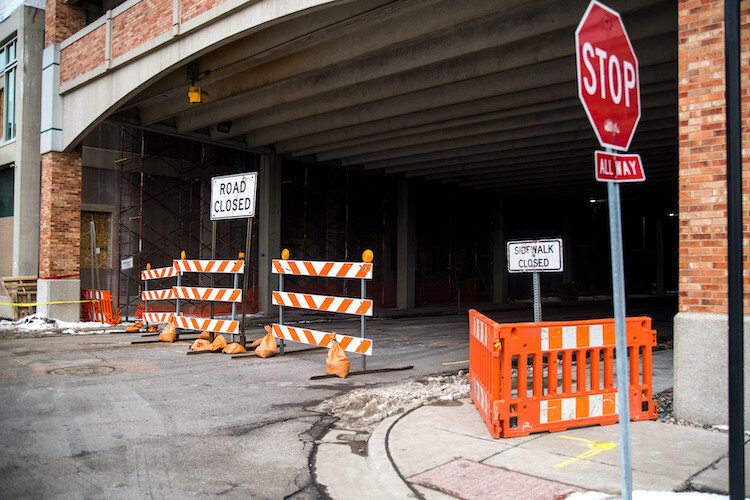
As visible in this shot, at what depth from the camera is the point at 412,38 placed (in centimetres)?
1225

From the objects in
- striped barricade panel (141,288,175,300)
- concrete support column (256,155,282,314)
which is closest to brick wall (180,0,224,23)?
striped barricade panel (141,288,175,300)

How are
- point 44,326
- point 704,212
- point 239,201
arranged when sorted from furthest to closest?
point 44,326, point 239,201, point 704,212

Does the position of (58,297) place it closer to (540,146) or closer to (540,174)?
(540,146)

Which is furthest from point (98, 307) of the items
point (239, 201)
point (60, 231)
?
point (239, 201)

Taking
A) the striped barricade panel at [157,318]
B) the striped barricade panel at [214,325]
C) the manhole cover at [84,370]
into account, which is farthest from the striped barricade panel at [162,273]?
the manhole cover at [84,370]

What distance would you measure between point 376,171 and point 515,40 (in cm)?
1465

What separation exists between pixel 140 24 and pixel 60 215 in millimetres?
6276

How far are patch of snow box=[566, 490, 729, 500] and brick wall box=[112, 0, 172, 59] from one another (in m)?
13.4

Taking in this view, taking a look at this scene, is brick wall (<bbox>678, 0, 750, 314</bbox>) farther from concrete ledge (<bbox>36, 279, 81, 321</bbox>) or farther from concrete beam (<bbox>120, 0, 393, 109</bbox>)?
concrete ledge (<bbox>36, 279, 81, 321</bbox>)

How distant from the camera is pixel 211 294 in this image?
12.9 m

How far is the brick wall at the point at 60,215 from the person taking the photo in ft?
58.7

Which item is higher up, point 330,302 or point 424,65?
point 424,65

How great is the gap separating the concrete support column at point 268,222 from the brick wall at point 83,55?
6985 millimetres

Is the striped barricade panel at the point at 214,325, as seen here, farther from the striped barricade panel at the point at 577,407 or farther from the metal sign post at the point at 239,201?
the striped barricade panel at the point at 577,407
